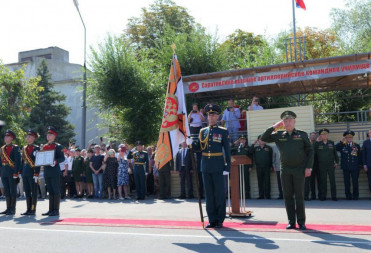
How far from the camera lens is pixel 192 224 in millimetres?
8195

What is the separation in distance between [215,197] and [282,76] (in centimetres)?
709

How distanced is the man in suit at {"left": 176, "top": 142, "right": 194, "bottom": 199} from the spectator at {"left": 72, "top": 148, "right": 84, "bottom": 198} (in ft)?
13.0

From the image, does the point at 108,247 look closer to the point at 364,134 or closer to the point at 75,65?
the point at 364,134

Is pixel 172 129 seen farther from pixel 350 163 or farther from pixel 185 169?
pixel 350 163

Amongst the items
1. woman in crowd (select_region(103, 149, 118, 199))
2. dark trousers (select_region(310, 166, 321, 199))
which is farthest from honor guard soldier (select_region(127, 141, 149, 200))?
dark trousers (select_region(310, 166, 321, 199))

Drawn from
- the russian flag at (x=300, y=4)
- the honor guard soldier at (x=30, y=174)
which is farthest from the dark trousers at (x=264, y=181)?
the russian flag at (x=300, y=4)

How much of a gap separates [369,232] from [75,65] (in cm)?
4420

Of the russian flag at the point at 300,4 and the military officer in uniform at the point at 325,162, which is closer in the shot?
the military officer in uniform at the point at 325,162

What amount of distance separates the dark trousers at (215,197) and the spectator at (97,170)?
7.96m

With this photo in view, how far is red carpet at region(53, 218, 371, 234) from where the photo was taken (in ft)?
23.8

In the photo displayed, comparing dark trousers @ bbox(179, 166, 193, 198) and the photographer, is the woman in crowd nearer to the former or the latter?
dark trousers @ bbox(179, 166, 193, 198)

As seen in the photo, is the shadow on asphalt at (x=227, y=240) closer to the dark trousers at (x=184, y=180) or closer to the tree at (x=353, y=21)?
the dark trousers at (x=184, y=180)

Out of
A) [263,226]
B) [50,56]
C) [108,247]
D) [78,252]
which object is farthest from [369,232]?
[50,56]

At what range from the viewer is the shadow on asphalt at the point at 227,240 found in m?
5.87
